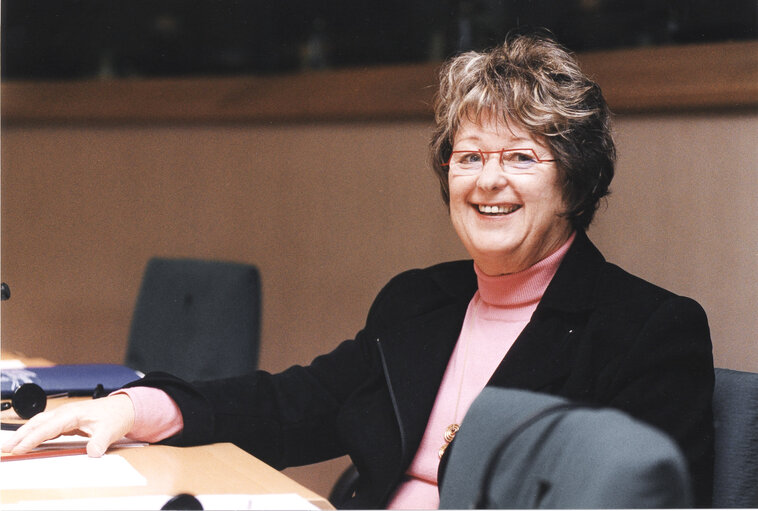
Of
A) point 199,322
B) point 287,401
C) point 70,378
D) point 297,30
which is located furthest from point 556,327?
point 297,30

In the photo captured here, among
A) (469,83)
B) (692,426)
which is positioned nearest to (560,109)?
(469,83)

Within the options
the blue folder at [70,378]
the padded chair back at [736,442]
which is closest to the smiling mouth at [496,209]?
the padded chair back at [736,442]

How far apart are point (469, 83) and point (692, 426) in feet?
2.03

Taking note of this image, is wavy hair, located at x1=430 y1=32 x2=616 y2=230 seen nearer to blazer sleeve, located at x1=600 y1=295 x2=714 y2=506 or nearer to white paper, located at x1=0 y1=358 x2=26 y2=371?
blazer sleeve, located at x1=600 y1=295 x2=714 y2=506

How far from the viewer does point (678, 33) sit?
62.1 inches

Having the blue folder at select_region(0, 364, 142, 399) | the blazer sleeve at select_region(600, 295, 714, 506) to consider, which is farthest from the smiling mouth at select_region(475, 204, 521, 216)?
the blue folder at select_region(0, 364, 142, 399)

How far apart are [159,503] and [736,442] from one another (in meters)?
0.72

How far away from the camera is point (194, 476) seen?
1173mm

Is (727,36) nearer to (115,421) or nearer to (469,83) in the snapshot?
(469,83)

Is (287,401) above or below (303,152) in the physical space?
below

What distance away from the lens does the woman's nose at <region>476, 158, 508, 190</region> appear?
131 cm

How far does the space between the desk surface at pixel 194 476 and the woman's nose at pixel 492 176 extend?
520mm

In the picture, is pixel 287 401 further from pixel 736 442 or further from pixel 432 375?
pixel 736 442

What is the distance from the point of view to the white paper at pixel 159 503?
1.03 metres
